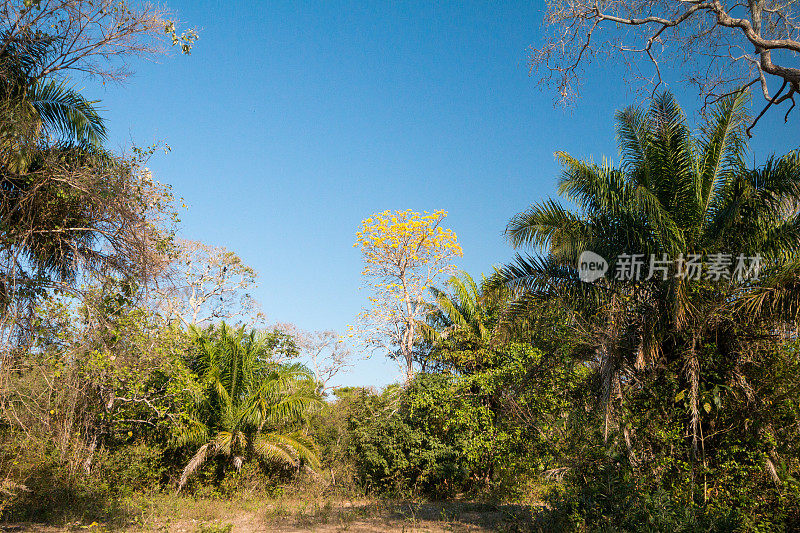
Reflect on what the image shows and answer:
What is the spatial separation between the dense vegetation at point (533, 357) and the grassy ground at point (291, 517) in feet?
2.67

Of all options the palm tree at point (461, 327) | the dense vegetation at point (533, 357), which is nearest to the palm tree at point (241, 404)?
the dense vegetation at point (533, 357)

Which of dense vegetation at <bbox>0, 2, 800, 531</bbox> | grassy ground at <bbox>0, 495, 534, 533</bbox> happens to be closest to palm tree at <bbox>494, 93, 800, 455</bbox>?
dense vegetation at <bbox>0, 2, 800, 531</bbox>

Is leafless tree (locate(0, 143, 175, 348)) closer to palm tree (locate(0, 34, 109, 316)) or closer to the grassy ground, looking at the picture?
palm tree (locate(0, 34, 109, 316))

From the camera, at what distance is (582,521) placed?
7945 millimetres

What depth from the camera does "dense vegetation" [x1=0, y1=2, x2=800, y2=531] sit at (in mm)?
7957

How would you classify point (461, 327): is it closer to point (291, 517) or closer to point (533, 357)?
point (533, 357)

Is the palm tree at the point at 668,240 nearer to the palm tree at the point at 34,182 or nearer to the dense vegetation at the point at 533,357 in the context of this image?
the dense vegetation at the point at 533,357

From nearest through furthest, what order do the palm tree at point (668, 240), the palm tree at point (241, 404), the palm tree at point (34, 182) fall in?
the palm tree at point (34, 182), the palm tree at point (668, 240), the palm tree at point (241, 404)

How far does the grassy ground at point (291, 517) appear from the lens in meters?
9.91

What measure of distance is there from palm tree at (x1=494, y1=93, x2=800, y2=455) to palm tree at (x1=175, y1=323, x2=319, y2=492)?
7898 millimetres

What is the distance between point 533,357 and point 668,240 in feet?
18.1

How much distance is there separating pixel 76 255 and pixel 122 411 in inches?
240

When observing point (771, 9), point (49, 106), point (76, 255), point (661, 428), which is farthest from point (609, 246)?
point (49, 106)

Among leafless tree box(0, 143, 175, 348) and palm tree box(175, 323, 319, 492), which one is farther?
palm tree box(175, 323, 319, 492)
